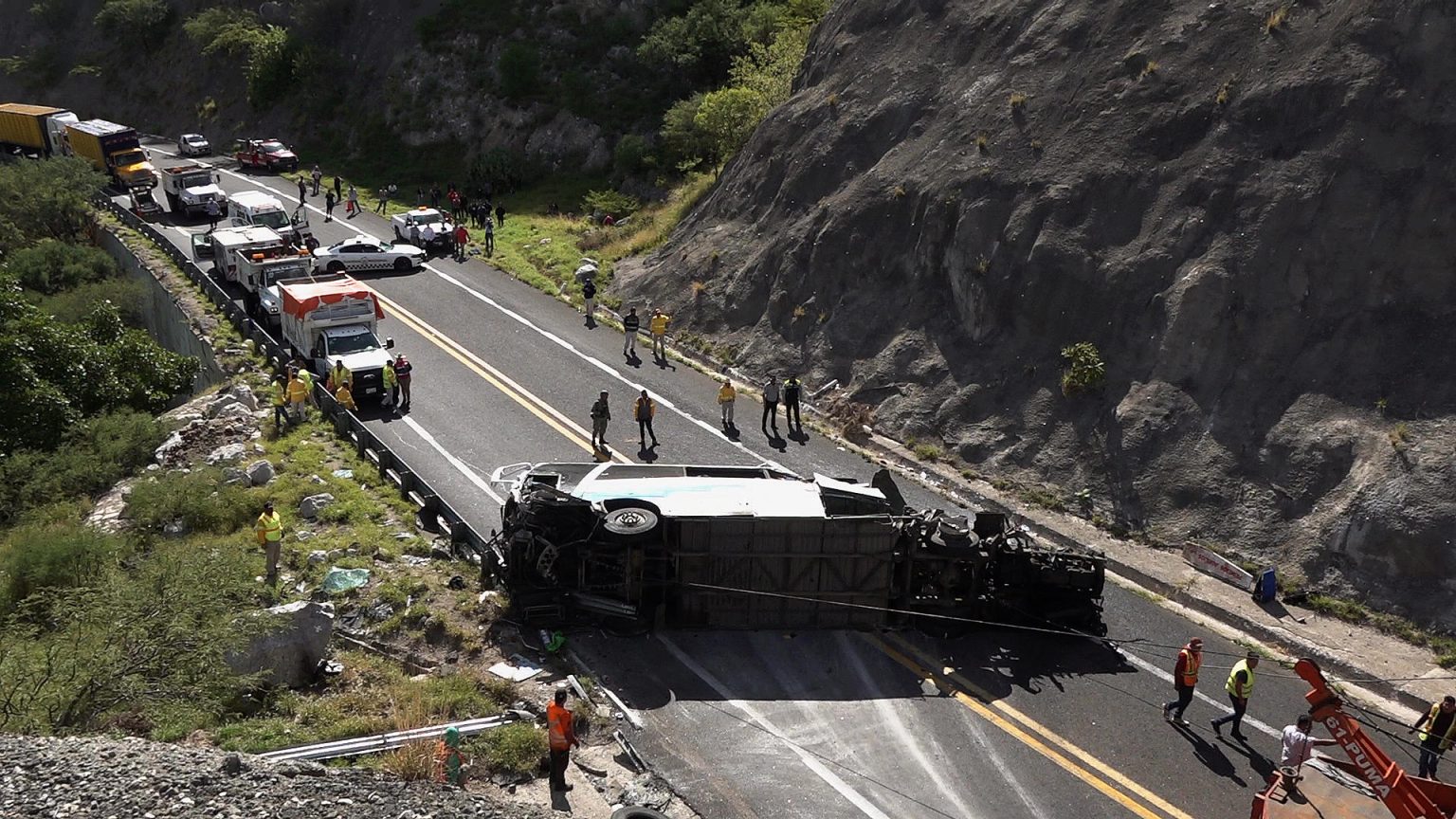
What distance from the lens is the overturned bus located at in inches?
686

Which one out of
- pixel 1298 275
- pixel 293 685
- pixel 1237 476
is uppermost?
pixel 1298 275

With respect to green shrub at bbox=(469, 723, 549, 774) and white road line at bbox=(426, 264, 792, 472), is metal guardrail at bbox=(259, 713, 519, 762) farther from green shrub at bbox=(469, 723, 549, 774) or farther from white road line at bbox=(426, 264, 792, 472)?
white road line at bbox=(426, 264, 792, 472)

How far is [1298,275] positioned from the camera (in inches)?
898

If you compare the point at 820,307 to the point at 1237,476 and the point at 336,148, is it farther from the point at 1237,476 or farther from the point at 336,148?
the point at 336,148

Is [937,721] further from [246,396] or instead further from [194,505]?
[246,396]

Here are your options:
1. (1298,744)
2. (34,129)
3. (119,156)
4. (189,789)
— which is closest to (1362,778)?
(1298,744)

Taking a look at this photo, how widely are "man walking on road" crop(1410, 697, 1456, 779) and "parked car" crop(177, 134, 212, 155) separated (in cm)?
6232

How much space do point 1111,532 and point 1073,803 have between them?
8176mm

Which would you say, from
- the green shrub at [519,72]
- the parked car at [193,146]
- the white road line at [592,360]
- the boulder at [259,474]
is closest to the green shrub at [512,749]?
the white road line at [592,360]

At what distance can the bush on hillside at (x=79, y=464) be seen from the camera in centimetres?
2680

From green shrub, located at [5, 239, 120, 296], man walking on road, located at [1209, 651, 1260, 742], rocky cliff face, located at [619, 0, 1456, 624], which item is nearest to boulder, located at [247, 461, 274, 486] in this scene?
rocky cliff face, located at [619, 0, 1456, 624]

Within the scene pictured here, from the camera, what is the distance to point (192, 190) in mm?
47500

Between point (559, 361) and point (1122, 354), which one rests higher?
point (1122, 354)

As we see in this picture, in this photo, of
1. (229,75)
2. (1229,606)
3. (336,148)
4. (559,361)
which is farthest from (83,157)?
(1229,606)
